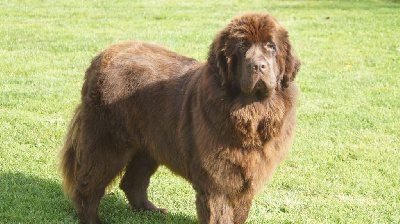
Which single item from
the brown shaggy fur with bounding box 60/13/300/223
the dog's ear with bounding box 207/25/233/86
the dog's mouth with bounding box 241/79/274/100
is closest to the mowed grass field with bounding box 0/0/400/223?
the brown shaggy fur with bounding box 60/13/300/223

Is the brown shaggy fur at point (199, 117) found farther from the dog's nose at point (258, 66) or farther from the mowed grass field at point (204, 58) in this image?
the mowed grass field at point (204, 58)

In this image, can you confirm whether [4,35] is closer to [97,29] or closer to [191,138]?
[97,29]

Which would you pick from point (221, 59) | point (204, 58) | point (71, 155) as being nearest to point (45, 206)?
point (71, 155)

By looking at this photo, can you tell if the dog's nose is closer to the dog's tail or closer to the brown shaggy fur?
the brown shaggy fur

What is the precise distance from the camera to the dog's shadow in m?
5.01

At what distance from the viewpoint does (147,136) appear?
452 centimetres

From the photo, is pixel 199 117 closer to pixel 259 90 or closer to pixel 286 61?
pixel 259 90

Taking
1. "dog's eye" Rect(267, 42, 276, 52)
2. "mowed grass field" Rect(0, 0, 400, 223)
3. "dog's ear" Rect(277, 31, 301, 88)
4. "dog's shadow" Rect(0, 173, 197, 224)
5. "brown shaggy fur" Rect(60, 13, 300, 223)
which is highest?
"dog's eye" Rect(267, 42, 276, 52)

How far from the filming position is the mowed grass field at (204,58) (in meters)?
5.32

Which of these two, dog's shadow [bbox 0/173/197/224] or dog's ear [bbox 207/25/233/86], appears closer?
dog's ear [bbox 207/25/233/86]

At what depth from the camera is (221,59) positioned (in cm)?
388

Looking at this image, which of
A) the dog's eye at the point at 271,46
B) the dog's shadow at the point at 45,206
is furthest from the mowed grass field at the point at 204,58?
the dog's eye at the point at 271,46

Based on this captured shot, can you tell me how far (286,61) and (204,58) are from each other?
519 centimetres

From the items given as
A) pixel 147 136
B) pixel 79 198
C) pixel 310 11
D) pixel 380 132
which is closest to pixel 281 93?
pixel 147 136
